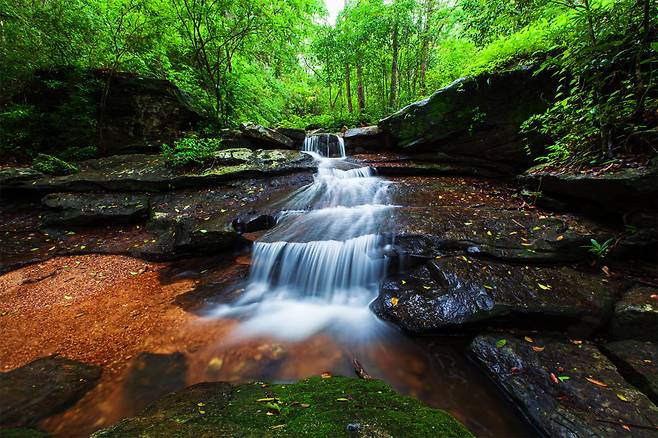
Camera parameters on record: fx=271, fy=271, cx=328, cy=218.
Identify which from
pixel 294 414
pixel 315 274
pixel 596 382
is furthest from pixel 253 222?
pixel 596 382

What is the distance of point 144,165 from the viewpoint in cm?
721

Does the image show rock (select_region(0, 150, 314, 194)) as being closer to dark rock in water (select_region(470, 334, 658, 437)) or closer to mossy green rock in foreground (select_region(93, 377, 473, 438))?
mossy green rock in foreground (select_region(93, 377, 473, 438))

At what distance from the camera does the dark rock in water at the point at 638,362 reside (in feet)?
6.93

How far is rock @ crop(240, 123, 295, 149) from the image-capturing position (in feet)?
28.3

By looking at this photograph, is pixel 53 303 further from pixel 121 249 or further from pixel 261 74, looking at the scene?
pixel 261 74

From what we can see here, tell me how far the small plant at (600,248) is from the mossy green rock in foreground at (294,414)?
118 inches

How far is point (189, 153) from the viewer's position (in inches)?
275

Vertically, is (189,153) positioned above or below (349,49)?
below

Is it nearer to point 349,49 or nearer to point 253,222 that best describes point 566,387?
point 253,222

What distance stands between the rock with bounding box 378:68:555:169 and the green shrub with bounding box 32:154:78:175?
29.6ft

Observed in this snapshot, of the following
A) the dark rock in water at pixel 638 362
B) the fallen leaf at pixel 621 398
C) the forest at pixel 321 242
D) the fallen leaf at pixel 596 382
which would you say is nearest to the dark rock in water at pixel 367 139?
the forest at pixel 321 242

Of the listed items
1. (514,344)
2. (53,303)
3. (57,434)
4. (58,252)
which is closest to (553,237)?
(514,344)

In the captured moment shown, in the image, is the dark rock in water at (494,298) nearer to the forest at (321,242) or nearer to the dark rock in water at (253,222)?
the forest at (321,242)

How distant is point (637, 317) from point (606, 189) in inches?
62.9
